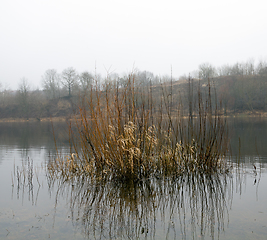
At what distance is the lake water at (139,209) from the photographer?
13.0 ft

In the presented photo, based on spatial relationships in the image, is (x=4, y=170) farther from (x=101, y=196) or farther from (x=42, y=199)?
(x=101, y=196)

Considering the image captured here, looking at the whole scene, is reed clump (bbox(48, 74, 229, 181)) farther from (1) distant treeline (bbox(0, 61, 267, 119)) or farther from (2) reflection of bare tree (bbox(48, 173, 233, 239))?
(1) distant treeline (bbox(0, 61, 267, 119))

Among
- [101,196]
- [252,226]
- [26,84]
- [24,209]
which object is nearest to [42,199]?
[24,209]

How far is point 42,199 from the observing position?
588 cm

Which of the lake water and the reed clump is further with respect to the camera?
the reed clump

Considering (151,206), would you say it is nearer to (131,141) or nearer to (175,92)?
(131,141)

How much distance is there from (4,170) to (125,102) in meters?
6.24

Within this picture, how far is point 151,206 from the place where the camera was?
5.12 metres

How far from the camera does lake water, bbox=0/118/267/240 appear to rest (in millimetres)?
3965

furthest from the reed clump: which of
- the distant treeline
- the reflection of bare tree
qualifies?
the distant treeline

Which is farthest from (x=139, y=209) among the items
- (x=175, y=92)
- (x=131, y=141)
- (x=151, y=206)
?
(x=175, y=92)

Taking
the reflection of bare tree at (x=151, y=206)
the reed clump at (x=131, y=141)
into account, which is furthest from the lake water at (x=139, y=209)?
the reed clump at (x=131, y=141)

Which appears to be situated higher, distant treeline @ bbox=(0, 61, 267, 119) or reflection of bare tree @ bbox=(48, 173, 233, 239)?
distant treeline @ bbox=(0, 61, 267, 119)

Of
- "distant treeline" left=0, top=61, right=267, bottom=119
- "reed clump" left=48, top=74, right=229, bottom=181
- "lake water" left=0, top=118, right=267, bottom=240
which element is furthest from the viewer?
"distant treeline" left=0, top=61, right=267, bottom=119
